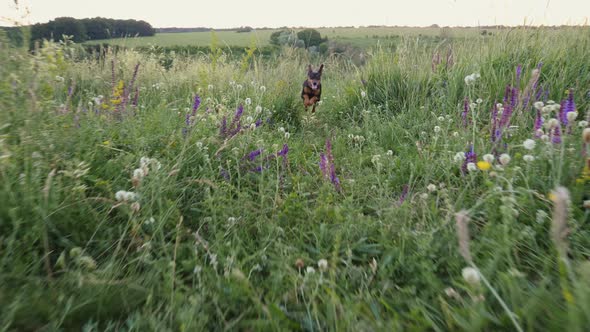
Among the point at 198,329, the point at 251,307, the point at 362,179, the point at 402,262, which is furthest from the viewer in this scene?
the point at 362,179

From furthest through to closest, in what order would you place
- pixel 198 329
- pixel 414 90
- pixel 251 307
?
pixel 414 90, pixel 251 307, pixel 198 329

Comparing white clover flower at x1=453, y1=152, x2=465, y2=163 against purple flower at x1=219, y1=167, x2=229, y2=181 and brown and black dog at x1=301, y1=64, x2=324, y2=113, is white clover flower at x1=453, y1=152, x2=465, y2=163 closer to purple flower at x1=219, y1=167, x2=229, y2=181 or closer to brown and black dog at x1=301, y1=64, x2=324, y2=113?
purple flower at x1=219, y1=167, x2=229, y2=181

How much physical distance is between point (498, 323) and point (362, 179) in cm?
148

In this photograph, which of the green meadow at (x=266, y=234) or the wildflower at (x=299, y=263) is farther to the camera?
the wildflower at (x=299, y=263)

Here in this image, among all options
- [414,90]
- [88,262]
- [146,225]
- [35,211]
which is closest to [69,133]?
[35,211]

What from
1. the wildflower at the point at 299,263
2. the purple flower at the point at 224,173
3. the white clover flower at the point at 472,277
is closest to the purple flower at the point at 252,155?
the purple flower at the point at 224,173

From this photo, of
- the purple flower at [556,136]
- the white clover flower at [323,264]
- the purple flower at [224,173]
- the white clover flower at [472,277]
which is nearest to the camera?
the white clover flower at [472,277]

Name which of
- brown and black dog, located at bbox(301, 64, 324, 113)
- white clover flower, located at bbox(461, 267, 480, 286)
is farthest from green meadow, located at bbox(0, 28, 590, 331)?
brown and black dog, located at bbox(301, 64, 324, 113)

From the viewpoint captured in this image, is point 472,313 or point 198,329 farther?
point 198,329

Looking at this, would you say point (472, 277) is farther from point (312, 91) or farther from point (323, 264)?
point (312, 91)

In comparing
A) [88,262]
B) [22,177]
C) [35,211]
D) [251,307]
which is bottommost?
[251,307]

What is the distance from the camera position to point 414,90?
4523 mm

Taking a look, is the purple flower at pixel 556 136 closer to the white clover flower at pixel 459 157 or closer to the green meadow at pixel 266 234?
the green meadow at pixel 266 234

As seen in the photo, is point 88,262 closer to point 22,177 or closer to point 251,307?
point 22,177
